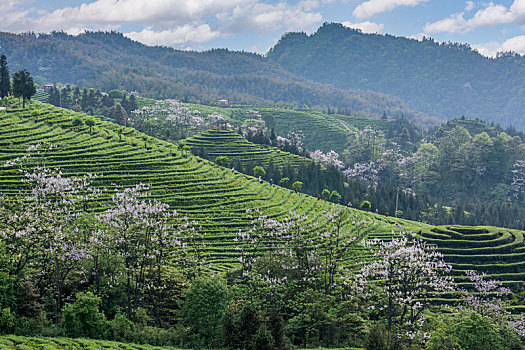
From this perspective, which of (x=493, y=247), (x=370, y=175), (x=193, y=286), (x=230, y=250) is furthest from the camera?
(x=370, y=175)

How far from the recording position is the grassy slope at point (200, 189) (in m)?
64.5

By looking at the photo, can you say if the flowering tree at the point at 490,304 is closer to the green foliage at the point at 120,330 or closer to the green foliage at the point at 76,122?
the green foliage at the point at 120,330

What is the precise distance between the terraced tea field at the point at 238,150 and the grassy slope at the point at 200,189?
1455 inches

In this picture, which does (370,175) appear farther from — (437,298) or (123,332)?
(123,332)

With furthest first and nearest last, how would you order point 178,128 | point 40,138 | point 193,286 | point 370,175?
point 370,175 → point 178,128 → point 40,138 → point 193,286

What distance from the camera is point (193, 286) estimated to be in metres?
37.5

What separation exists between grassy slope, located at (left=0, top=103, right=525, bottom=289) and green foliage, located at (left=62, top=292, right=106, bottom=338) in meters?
23.0

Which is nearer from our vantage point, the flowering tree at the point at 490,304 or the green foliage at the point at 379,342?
the green foliage at the point at 379,342

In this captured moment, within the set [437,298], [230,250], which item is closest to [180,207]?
[230,250]

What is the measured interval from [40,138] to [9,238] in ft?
153

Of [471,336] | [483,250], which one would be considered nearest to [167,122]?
[483,250]

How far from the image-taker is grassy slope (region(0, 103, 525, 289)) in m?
64.5

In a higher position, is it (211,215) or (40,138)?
(40,138)

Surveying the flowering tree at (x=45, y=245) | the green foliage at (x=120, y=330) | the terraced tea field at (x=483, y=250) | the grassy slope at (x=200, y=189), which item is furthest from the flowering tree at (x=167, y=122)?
the green foliage at (x=120, y=330)
